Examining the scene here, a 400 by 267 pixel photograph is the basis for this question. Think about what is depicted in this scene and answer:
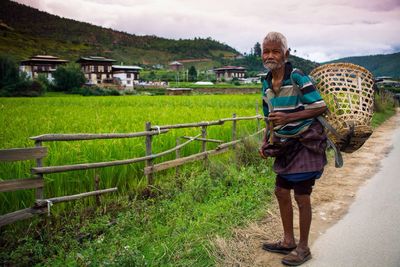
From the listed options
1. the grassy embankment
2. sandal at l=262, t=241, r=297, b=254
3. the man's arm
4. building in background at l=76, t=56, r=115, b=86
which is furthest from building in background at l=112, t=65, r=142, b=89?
the man's arm

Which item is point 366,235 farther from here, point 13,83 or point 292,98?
point 13,83

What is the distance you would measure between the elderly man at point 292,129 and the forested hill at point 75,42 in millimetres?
90780

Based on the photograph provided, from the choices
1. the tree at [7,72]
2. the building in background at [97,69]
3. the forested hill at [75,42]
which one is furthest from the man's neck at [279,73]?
the forested hill at [75,42]

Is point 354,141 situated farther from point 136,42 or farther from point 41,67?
point 136,42

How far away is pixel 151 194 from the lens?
15.9 ft

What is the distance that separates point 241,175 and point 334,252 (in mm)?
2362

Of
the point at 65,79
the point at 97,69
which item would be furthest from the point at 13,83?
the point at 97,69

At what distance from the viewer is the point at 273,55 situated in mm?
2539

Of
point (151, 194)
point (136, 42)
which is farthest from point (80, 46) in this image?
point (151, 194)

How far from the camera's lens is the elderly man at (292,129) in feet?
8.34

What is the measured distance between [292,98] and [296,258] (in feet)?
4.49

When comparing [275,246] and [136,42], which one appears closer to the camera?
[275,246]

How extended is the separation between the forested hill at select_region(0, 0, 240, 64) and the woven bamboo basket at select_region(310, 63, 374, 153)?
298 feet

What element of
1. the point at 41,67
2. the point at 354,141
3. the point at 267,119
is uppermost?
the point at 41,67
